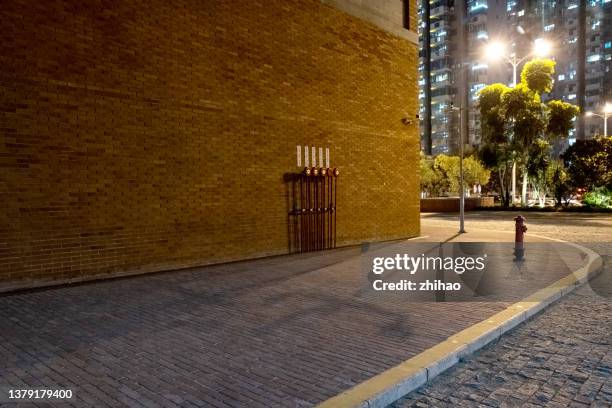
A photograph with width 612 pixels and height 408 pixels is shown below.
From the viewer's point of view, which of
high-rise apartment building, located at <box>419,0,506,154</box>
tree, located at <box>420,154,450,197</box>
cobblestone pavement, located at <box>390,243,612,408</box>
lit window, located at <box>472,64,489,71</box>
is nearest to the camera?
cobblestone pavement, located at <box>390,243,612,408</box>

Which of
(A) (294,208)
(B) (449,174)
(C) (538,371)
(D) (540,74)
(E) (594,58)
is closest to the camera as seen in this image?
(C) (538,371)

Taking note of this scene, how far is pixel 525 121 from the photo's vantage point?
101 feet

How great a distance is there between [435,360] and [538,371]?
925 millimetres

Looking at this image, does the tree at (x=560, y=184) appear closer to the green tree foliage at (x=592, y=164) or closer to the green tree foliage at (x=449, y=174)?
the green tree foliage at (x=592, y=164)

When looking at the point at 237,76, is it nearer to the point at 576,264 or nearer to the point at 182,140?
the point at 182,140

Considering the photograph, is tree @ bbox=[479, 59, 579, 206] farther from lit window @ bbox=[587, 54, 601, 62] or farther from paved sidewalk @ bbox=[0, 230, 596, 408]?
lit window @ bbox=[587, 54, 601, 62]

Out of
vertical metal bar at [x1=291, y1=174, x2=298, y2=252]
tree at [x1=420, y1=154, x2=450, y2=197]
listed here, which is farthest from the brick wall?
tree at [x1=420, y1=154, x2=450, y2=197]

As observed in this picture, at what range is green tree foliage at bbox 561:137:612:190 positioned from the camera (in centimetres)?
3005

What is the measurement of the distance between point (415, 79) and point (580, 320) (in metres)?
10.8

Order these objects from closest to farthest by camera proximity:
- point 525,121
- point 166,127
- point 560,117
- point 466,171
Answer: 1. point 166,127
2. point 525,121
3. point 560,117
4. point 466,171

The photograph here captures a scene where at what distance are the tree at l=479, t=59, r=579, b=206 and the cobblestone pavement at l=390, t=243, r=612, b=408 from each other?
28.1 meters

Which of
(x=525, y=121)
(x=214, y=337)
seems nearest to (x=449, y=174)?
(x=525, y=121)

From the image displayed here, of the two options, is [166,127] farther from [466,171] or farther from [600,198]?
[466,171]

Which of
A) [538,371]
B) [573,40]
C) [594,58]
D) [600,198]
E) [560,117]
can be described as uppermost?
[573,40]
